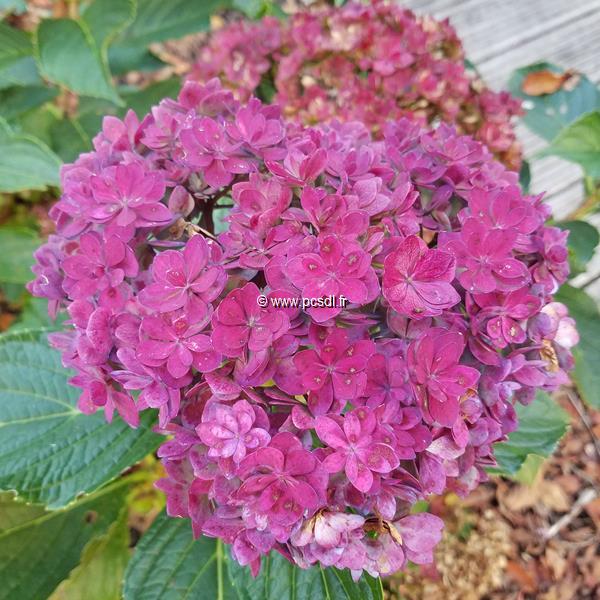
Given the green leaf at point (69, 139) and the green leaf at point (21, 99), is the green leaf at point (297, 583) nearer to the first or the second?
the green leaf at point (69, 139)

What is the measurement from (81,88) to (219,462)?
2.83 feet

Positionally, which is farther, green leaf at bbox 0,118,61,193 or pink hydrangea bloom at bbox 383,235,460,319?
green leaf at bbox 0,118,61,193

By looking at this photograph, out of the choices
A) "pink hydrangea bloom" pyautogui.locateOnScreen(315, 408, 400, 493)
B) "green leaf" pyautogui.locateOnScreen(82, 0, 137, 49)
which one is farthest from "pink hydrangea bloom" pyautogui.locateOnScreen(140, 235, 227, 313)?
"green leaf" pyautogui.locateOnScreen(82, 0, 137, 49)

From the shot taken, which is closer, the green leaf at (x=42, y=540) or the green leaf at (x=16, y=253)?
the green leaf at (x=42, y=540)

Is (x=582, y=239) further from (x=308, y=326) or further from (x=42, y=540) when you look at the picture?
(x=42, y=540)

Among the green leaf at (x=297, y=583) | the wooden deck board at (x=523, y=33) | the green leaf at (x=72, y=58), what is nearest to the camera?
the green leaf at (x=297, y=583)

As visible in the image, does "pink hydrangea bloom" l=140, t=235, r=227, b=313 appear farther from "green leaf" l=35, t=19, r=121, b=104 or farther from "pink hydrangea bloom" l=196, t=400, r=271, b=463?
"green leaf" l=35, t=19, r=121, b=104

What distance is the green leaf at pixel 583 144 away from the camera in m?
1.06

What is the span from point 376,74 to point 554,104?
486 mm

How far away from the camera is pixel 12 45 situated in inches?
55.0

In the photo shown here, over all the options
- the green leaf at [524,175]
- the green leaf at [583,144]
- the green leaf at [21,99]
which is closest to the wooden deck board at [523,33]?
the green leaf at [524,175]

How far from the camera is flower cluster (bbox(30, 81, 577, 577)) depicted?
1.93ft

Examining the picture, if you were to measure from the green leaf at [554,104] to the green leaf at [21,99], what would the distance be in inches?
42.4

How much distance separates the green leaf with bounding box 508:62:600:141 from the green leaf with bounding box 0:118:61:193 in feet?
3.32
